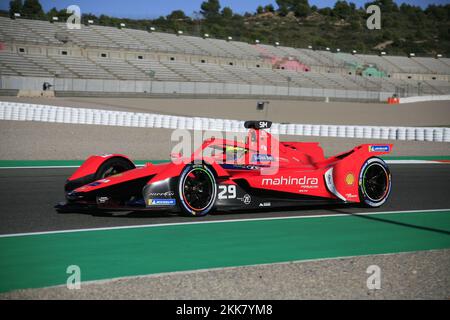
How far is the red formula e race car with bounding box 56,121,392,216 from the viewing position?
A: 314 inches

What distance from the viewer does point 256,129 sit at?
9.19 meters

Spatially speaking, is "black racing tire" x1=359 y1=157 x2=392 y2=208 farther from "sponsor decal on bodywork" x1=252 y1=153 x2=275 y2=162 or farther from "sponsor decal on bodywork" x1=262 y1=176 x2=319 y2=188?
"sponsor decal on bodywork" x1=252 y1=153 x2=275 y2=162

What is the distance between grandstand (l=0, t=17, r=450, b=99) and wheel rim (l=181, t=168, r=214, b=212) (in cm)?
3651

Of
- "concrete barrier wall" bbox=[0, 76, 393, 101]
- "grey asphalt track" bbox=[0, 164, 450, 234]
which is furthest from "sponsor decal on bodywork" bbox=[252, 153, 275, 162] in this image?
"concrete barrier wall" bbox=[0, 76, 393, 101]

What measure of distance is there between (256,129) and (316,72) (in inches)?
2538

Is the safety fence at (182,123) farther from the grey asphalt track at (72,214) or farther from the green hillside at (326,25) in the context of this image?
the green hillside at (326,25)

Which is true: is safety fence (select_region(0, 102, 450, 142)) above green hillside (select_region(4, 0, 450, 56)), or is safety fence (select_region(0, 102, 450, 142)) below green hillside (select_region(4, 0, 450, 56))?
below

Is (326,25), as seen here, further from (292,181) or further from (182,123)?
(292,181)

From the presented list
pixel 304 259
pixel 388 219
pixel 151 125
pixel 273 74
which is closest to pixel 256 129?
pixel 388 219

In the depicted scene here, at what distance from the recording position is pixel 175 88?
53250 millimetres

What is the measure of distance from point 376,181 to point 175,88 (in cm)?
4453

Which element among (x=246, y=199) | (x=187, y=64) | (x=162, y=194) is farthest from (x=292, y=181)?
(x=187, y=64)

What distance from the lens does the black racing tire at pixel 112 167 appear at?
8859 mm
